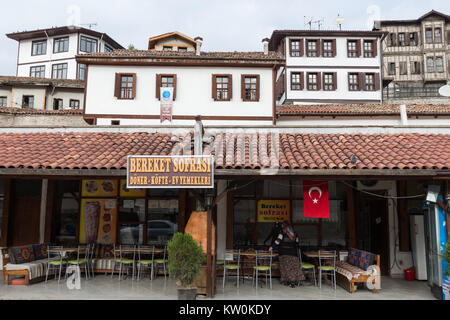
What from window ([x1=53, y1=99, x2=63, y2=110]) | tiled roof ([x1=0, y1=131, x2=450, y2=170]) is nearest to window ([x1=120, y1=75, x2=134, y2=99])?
tiled roof ([x1=0, y1=131, x2=450, y2=170])

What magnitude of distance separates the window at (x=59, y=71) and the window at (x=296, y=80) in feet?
79.3

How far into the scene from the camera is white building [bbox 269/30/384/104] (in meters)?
30.9

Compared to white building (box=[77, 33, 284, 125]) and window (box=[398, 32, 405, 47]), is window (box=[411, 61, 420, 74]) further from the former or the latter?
white building (box=[77, 33, 284, 125])

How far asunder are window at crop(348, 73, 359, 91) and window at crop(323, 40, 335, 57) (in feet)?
7.94

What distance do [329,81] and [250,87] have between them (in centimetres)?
1516

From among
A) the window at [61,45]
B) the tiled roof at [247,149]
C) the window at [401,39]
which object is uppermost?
the window at [401,39]

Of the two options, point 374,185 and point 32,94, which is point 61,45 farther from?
point 374,185

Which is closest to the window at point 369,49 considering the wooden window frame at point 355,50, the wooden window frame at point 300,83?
the wooden window frame at point 355,50

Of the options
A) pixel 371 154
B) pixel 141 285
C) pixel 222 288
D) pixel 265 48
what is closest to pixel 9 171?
pixel 141 285

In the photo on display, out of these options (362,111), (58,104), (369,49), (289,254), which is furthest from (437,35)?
(289,254)

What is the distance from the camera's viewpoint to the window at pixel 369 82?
31.0 m

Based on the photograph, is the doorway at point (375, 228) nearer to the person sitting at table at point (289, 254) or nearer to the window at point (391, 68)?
the person sitting at table at point (289, 254)

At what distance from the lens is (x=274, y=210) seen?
1052cm

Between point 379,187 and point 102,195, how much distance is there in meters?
8.10
